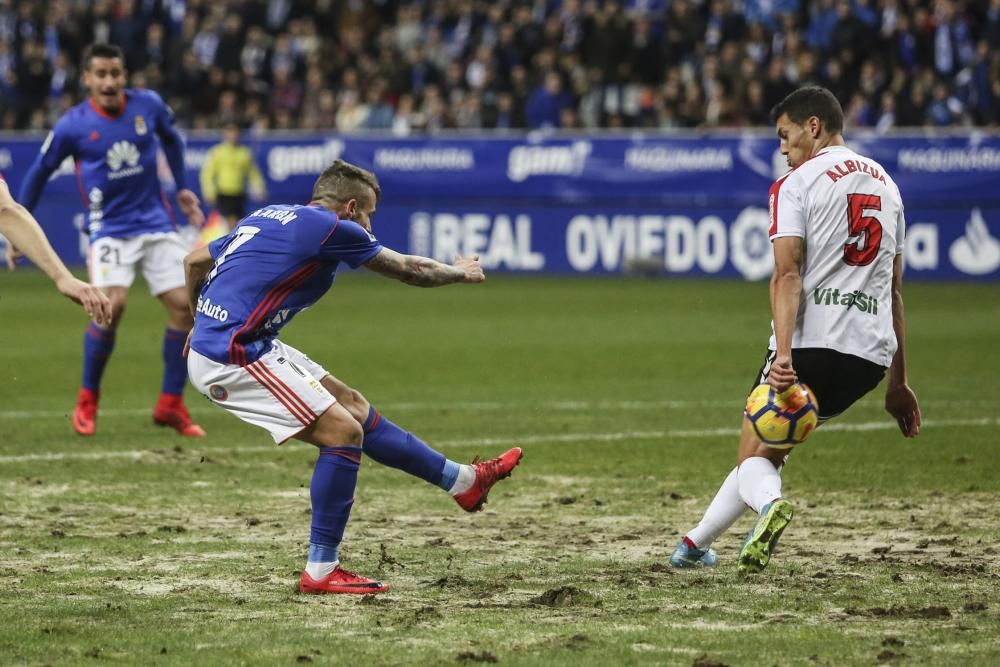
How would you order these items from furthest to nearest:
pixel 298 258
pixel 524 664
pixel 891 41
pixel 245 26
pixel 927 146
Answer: pixel 245 26, pixel 891 41, pixel 927 146, pixel 298 258, pixel 524 664

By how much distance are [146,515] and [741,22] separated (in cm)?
2090

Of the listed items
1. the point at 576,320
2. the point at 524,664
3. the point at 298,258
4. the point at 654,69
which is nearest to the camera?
the point at 524,664

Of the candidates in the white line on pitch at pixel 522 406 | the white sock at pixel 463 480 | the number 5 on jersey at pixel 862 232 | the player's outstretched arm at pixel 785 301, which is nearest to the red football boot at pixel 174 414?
the white line on pitch at pixel 522 406

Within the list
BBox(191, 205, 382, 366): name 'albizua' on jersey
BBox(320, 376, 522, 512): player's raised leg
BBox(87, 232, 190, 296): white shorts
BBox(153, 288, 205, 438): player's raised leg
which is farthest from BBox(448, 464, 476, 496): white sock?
BBox(87, 232, 190, 296): white shorts

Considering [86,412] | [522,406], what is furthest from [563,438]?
[86,412]

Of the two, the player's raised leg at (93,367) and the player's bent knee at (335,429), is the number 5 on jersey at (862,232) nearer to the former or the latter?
the player's bent knee at (335,429)

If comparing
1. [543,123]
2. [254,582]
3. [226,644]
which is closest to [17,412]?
[254,582]

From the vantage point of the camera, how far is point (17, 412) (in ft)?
40.5

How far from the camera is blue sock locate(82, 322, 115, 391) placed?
1130cm

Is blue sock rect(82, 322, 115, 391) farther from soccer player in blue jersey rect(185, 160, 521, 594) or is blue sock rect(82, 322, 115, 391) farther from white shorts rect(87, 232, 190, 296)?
soccer player in blue jersey rect(185, 160, 521, 594)

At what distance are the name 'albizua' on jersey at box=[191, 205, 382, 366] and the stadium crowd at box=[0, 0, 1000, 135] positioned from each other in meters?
19.1

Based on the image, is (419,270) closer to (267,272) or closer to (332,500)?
(267,272)

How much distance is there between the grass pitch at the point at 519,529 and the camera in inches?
217

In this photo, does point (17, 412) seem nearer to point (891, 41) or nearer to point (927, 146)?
point (927, 146)
